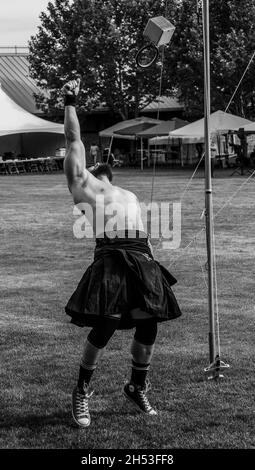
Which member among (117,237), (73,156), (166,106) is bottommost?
(166,106)

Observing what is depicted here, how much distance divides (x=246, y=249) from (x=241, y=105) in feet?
98.3

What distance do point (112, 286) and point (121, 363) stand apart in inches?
66.2

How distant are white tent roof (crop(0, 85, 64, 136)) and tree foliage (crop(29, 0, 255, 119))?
9062mm

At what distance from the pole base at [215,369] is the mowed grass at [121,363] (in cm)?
6

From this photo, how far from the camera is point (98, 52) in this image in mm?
46750

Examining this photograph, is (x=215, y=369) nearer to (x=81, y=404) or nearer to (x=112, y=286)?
(x=81, y=404)

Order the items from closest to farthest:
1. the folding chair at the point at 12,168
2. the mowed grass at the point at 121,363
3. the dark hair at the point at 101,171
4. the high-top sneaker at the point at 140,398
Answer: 1. the mowed grass at the point at 121,363
2. the high-top sneaker at the point at 140,398
3. the dark hair at the point at 101,171
4. the folding chair at the point at 12,168

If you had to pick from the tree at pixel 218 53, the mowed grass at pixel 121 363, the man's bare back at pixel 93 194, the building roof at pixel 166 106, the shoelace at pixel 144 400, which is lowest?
the mowed grass at pixel 121 363

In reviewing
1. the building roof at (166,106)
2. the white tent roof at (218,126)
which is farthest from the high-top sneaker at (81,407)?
the building roof at (166,106)

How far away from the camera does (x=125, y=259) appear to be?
15.9 ft

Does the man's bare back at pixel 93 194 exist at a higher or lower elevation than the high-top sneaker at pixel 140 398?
higher

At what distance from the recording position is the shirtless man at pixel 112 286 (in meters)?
4.77

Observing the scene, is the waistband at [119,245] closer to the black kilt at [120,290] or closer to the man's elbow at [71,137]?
the black kilt at [120,290]

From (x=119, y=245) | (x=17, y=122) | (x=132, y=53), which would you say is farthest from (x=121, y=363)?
(x=132, y=53)
